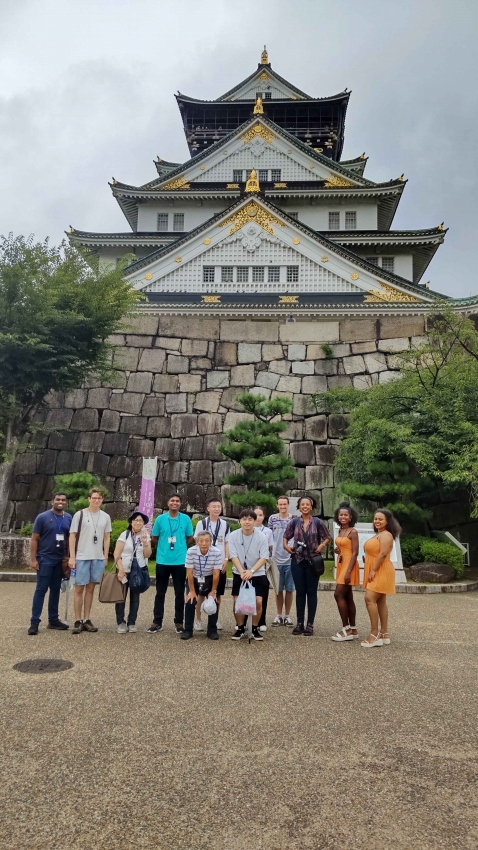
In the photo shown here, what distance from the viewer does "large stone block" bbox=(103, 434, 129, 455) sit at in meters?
15.5

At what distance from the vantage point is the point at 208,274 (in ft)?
57.7

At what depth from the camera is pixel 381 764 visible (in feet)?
9.86

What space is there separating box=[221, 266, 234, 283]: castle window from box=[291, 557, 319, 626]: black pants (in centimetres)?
1310

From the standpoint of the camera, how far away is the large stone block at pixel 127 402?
52.4ft

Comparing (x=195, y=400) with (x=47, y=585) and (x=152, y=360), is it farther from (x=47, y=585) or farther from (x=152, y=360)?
(x=47, y=585)

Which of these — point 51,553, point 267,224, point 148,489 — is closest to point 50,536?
point 51,553

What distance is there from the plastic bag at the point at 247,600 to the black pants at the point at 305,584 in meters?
0.58

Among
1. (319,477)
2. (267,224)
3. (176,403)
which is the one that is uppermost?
(267,224)

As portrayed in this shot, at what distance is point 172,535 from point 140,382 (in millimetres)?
10788

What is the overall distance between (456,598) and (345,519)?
441 cm

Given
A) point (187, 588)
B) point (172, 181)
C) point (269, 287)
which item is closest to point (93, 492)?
point (187, 588)

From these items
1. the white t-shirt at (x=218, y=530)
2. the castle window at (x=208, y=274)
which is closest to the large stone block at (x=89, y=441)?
the castle window at (x=208, y=274)

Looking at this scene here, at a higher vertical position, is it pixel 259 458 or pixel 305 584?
pixel 259 458

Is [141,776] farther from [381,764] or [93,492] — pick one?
[93,492]
